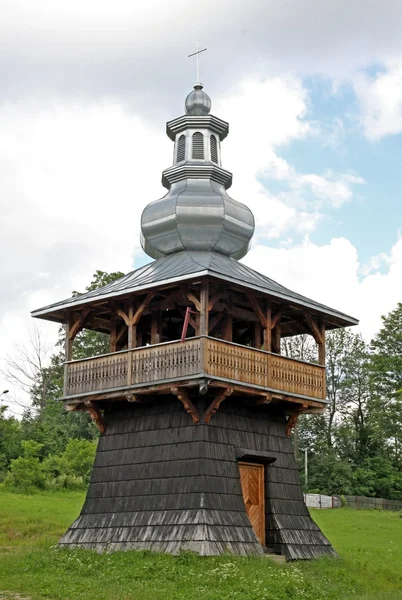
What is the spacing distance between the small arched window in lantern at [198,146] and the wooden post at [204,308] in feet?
22.9

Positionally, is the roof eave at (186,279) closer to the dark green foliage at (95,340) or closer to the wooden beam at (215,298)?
the wooden beam at (215,298)

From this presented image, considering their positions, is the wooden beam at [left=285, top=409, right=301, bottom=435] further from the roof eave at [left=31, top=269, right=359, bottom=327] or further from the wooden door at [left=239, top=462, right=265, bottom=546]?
the roof eave at [left=31, top=269, right=359, bottom=327]

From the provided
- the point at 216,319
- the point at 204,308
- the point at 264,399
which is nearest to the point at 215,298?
the point at 204,308

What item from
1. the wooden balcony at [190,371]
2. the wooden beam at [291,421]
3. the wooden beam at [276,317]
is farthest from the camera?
the wooden beam at [291,421]

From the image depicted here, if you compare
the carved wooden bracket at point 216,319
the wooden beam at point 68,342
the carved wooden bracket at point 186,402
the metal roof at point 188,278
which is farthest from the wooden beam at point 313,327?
the wooden beam at point 68,342

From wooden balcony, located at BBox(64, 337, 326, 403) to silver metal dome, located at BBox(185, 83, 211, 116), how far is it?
9.58 metres

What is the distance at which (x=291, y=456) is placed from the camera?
2723cm

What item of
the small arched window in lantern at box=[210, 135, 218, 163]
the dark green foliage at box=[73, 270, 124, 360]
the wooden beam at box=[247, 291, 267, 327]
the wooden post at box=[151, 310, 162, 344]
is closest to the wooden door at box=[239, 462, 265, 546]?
the wooden beam at box=[247, 291, 267, 327]

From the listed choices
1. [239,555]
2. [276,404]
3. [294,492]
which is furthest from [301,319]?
[239,555]

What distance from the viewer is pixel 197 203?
2781 centimetres

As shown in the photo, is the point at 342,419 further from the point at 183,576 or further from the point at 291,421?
the point at 183,576

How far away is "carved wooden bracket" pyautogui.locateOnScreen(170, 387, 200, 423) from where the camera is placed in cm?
2340

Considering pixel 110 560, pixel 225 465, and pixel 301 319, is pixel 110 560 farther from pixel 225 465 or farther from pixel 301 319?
pixel 301 319

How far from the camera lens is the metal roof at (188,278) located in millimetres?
24078
